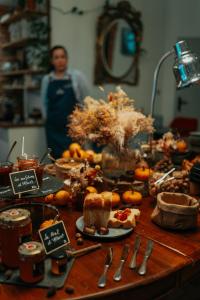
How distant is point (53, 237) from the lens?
1112 mm

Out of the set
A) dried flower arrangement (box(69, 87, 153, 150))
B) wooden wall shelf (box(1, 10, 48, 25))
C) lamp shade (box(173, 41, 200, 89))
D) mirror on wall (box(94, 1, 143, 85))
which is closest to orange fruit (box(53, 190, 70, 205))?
dried flower arrangement (box(69, 87, 153, 150))

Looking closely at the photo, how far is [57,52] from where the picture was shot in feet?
11.6

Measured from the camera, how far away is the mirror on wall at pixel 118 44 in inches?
178

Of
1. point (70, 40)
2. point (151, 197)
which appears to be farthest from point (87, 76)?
point (151, 197)

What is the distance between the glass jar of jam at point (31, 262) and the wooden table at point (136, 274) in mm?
36

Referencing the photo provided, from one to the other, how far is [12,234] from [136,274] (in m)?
0.41

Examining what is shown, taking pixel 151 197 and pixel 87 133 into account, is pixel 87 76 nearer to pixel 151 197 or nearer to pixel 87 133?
A: pixel 87 133

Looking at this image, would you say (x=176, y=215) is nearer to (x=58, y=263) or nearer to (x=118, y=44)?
(x=58, y=263)

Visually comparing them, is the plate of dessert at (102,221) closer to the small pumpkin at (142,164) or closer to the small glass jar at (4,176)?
the small glass jar at (4,176)

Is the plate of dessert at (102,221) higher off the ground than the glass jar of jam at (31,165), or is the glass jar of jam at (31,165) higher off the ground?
the glass jar of jam at (31,165)

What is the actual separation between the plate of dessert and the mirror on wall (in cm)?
343

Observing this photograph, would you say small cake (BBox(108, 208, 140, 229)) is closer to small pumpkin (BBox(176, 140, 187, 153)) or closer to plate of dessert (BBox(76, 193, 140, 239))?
plate of dessert (BBox(76, 193, 140, 239))

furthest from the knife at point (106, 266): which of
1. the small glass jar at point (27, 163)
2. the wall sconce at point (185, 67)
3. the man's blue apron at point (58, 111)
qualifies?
the man's blue apron at point (58, 111)

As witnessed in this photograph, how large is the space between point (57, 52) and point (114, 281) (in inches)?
114
